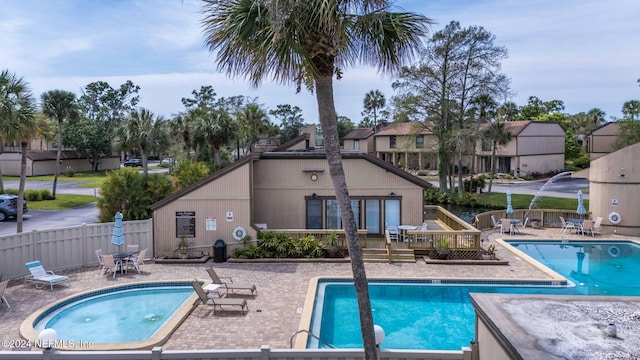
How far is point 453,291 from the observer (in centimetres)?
1598

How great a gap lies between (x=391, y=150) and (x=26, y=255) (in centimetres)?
5371

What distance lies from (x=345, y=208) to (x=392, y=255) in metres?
13.0

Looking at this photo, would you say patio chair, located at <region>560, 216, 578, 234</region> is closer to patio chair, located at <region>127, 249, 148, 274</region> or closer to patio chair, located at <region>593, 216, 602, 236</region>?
patio chair, located at <region>593, 216, 602, 236</region>

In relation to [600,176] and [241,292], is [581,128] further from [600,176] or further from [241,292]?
[241,292]

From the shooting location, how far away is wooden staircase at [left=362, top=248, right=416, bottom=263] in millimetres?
19047

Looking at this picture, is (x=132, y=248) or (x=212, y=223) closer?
(x=132, y=248)

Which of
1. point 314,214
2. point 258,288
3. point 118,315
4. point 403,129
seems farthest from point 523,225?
point 403,129

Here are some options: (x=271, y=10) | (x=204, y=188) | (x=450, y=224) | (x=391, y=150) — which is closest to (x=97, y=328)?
(x=204, y=188)

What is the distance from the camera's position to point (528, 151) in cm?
5866

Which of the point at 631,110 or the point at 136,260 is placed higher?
the point at 631,110

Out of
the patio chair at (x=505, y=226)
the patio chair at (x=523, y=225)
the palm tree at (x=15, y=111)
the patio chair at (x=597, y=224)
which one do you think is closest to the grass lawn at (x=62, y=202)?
the palm tree at (x=15, y=111)

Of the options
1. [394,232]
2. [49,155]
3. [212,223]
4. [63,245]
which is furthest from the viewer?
[49,155]

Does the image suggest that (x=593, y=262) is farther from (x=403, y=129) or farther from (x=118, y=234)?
(x=403, y=129)

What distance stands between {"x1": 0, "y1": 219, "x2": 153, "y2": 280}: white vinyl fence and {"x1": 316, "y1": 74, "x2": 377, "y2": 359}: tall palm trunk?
14.1 meters
